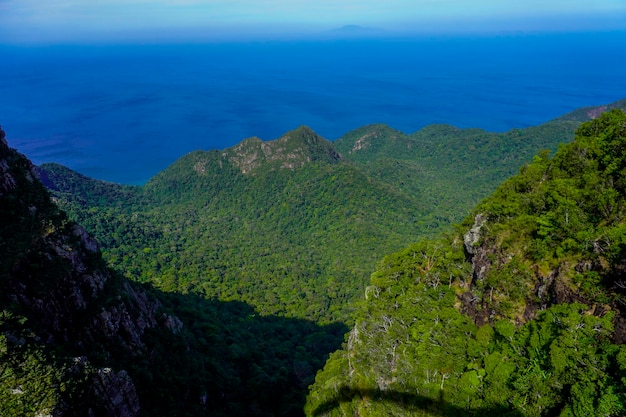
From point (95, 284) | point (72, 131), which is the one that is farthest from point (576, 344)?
point (72, 131)

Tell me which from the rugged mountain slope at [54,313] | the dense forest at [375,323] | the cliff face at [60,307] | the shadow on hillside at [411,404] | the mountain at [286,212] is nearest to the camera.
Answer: the dense forest at [375,323]

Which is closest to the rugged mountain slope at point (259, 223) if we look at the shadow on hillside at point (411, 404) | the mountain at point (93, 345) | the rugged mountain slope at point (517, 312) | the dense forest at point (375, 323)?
the dense forest at point (375, 323)

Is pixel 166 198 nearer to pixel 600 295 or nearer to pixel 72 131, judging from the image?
pixel 600 295

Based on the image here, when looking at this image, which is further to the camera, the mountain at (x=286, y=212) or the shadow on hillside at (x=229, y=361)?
the mountain at (x=286, y=212)

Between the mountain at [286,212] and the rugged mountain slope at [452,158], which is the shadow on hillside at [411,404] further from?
the rugged mountain slope at [452,158]

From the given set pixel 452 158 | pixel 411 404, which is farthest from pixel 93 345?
pixel 452 158

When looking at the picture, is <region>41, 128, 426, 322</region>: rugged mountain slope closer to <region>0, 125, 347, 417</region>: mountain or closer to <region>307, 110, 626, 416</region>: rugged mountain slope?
<region>0, 125, 347, 417</region>: mountain
